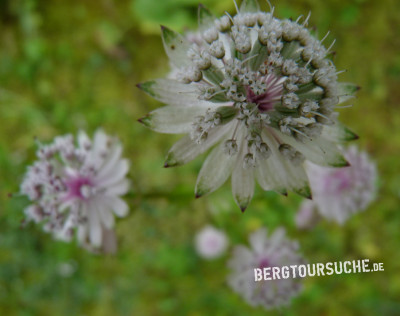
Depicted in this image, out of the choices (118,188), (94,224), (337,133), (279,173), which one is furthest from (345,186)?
(94,224)

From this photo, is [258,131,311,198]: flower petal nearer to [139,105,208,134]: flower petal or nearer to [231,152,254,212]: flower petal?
[231,152,254,212]: flower petal

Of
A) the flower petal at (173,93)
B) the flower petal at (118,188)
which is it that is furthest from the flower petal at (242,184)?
the flower petal at (118,188)

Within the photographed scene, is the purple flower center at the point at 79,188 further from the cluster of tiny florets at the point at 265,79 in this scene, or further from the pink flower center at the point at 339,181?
the pink flower center at the point at 339,181

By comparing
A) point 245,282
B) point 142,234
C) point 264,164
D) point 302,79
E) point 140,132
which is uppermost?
point 140,132

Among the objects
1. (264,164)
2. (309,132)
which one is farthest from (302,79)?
(264,164)

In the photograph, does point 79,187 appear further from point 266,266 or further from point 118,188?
point 266,266

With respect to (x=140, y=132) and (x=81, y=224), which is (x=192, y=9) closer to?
(x=140, y=132)

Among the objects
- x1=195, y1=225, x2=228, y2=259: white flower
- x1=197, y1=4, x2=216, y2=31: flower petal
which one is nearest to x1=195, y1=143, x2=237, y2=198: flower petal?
x1=197, y1=4, x2=216, y2=31: flower petal
